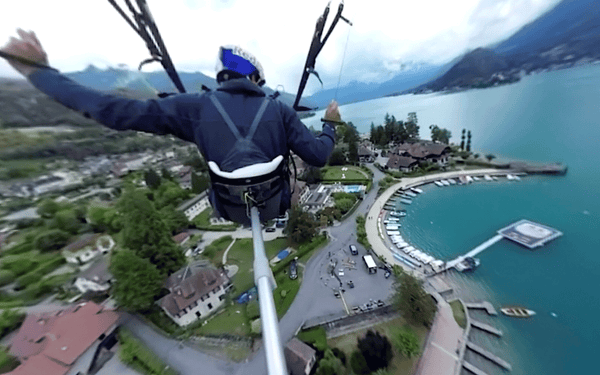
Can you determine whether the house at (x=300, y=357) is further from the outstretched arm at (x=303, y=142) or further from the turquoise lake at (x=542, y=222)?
the outstretched arm at (x=303, y=142)

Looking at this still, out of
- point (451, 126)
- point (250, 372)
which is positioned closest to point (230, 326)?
point (250, 372)

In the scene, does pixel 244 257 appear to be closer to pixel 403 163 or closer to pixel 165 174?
pixel 165 174

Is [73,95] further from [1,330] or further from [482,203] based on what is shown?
[482,203]

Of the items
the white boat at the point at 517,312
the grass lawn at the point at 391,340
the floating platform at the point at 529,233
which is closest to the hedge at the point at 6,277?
the grass lawn at the point at 391,340

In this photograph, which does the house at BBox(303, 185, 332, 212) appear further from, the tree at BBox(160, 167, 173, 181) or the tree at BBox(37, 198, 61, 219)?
the tree at BBox(37, 198, 61, 219)

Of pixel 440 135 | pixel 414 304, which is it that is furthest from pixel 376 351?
pixel 440 135

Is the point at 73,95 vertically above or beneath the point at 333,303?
above
